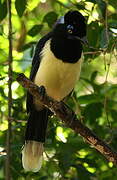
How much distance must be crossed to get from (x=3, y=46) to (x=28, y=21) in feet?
2.12

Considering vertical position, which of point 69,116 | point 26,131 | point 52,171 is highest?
point 69,116

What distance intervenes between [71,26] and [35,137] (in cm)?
97

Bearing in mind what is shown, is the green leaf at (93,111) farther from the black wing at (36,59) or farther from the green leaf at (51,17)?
the green leaf at (51,17)

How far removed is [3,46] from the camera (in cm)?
437

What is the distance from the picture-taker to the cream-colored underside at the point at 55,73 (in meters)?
3.80

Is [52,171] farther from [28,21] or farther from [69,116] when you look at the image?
[28,21]

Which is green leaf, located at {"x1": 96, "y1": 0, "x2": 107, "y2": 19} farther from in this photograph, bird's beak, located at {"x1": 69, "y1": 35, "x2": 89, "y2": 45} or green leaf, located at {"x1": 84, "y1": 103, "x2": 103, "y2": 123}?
green leaf, located at {"x1": 84, "y1": 103, "x2": 103, "y2": 123}

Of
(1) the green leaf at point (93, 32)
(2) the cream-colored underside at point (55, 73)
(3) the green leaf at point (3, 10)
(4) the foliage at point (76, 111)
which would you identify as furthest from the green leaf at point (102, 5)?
(3) the green leaf at point (3, 10)

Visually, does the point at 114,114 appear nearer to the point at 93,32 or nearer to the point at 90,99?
the point at 90,99

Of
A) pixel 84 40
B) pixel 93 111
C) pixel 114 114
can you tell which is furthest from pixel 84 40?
pixel 114 114

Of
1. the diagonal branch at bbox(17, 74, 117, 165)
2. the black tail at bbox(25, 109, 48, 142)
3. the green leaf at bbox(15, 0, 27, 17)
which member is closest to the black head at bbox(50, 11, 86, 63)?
the green leaf at bbox(15, 0, 27, 17)

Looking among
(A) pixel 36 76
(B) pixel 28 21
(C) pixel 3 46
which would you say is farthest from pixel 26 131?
(B) pixel 28 21

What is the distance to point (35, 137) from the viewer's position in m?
4.13

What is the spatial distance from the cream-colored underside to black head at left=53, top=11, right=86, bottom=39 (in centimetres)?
14
